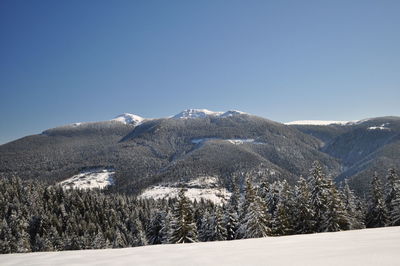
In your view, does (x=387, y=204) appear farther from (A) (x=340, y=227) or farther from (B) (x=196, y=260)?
(B) (x=196, y=260)

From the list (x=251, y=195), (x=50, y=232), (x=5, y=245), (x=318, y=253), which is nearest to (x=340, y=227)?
(x=251, y=195)

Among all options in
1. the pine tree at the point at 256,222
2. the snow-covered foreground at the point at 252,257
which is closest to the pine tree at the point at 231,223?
the pine tree at the point at 256,222

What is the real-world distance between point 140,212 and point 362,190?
150 metres

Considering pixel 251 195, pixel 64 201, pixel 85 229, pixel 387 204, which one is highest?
pixel 251 195

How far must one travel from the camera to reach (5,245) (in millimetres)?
65562

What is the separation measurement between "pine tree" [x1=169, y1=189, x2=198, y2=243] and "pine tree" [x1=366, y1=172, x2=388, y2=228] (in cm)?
2628

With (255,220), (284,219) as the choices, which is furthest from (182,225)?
(284,219)

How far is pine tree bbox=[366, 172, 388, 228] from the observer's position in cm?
3250

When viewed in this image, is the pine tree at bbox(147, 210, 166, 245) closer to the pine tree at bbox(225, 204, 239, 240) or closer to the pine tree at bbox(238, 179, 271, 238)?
the pine tree at bbox(225, 204, 239, 240)

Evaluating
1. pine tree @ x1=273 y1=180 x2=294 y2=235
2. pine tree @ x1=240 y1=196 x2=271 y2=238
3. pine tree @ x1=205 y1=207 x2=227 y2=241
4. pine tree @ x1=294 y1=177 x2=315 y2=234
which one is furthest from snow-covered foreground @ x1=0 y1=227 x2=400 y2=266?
pine tree @ x1=205 y1=207 x2=227 y2=241

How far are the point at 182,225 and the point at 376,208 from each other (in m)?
27.7

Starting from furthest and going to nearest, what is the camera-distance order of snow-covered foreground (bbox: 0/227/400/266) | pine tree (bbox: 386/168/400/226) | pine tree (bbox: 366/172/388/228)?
pine tree (bbox: 366/172/388/228)
pine tree (bbox: 386/168/400/226)
snow-covered foreground (bbox: 0/227/400/266)

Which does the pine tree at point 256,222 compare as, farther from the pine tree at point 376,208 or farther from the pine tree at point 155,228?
the pine tree at point 155,228

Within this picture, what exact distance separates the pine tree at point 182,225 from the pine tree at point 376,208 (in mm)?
26283
